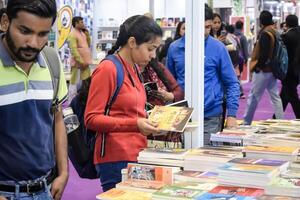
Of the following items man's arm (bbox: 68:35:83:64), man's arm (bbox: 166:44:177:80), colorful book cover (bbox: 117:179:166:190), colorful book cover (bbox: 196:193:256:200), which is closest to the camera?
colorful book cover (bbox: 196:193:256:200)

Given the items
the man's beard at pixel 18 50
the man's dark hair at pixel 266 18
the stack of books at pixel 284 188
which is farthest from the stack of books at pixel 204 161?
the man's dark hair at pixel 266 18

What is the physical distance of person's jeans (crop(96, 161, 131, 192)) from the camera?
2.54 m

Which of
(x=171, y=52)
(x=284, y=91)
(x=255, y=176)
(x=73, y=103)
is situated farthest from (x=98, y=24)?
(x=255, y=176)

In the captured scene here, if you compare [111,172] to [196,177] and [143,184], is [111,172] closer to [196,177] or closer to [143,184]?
[143,184]

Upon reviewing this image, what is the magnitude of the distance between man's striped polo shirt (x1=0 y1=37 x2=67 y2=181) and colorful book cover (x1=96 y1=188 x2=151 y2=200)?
0.29 metres

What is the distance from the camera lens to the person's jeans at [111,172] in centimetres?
254

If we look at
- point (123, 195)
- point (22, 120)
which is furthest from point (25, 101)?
point (123, 195)

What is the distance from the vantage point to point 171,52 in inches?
152

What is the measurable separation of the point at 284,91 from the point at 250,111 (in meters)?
1.05

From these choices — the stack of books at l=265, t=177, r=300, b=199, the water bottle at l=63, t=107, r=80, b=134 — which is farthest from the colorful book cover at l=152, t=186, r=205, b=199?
the water bottle at l=63, t=107, r=80, b=134

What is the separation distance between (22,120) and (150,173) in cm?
67

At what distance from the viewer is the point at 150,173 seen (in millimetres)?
2295

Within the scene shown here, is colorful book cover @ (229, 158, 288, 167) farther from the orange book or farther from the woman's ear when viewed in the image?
→ the woman's ear

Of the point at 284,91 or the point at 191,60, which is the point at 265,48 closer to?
the point at 284,91
